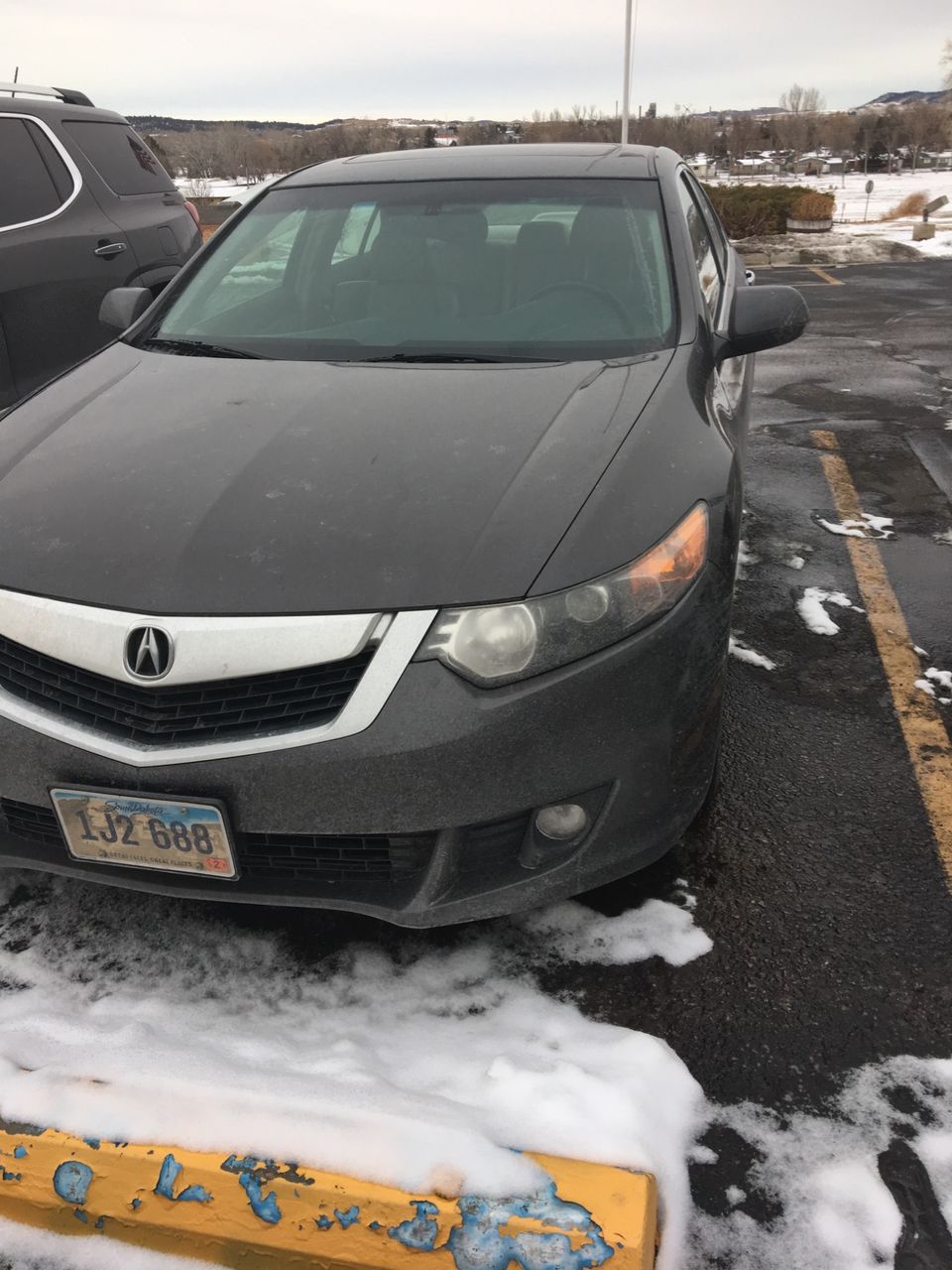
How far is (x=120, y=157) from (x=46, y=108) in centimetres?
55

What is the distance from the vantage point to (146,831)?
1791 millimetres

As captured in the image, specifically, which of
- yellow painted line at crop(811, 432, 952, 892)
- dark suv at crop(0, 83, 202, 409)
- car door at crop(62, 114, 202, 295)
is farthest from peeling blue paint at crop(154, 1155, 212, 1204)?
car door at crop(62, 114, 202, 295)

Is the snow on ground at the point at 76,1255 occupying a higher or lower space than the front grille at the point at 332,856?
lower

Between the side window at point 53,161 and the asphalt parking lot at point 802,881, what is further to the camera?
the side window at point 53,161

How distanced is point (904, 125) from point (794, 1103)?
86.2 meters

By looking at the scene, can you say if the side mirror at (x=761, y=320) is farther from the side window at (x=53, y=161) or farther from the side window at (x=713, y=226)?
the side window at (x=53, y=161)

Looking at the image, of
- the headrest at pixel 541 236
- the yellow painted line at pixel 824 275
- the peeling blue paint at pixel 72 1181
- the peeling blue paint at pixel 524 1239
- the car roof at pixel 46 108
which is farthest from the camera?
the yellow painted line at pixel 824 275

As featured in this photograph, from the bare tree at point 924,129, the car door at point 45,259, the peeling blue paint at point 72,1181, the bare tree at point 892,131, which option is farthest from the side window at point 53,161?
the bare tree at point 924,129

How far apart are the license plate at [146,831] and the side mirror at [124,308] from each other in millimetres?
1968

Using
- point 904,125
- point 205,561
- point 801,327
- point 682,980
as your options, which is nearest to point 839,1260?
point 682,980

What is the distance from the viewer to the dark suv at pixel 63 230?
4785 millimetres

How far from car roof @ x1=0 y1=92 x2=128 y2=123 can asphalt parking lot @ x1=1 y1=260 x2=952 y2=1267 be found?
416 centimetres

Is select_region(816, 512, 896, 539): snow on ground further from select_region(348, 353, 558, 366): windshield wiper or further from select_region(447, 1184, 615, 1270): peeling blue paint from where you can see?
select_region(447, 1184, 615, 1270): peeling blue paint

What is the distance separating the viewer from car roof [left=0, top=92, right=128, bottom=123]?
5.09 m
